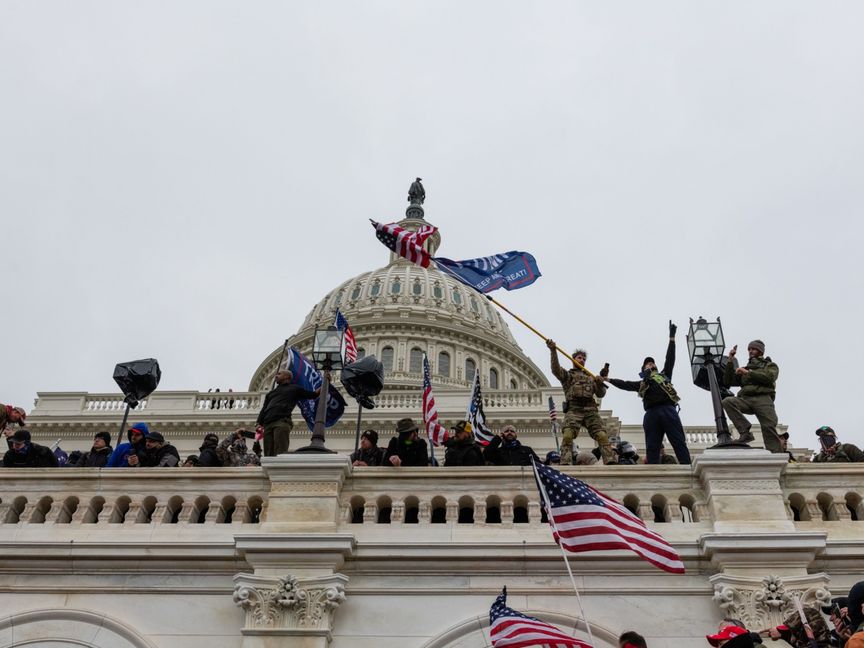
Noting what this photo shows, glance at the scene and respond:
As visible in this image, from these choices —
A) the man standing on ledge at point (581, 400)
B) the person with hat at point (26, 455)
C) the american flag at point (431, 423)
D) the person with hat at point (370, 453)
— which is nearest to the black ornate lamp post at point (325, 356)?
the person with hat at point (370, 453)

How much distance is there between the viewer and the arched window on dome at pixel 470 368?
74125 mm

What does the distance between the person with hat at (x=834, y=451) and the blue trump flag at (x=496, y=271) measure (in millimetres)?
7024

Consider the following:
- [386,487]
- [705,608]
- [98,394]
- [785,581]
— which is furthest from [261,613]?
[98,394]

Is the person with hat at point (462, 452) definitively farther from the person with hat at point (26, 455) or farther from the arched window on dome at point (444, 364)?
the arched window on dome at point (444, 364)

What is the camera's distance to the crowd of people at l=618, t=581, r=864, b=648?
792cm

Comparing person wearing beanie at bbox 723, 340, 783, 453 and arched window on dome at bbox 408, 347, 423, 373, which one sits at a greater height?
arched window on dome at bbox 408, 347, 423, 373

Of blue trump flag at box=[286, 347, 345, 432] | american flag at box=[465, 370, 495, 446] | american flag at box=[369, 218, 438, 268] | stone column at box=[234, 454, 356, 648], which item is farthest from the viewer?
american flag at box=[465, 370, 495, 446]

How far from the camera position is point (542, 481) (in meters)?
10.6

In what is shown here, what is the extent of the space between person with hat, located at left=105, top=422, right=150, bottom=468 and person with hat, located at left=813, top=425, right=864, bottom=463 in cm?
971

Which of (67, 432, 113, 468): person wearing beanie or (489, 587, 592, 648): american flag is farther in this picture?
(67, 432, 113, 468): person wearing beanie

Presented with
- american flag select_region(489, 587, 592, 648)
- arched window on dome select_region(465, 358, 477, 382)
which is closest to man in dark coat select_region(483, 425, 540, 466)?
american flag select_region(489, 587, 592, 648)

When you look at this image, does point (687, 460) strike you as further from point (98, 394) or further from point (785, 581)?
Result: point (98, 394)

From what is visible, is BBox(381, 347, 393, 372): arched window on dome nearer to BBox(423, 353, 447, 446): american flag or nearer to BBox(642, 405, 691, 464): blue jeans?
BBox(423, 353, 447, 446): american flag

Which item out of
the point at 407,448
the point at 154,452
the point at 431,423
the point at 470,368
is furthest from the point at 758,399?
the point at 470,368
